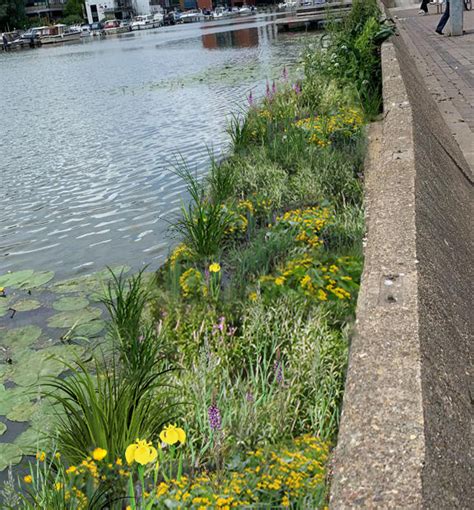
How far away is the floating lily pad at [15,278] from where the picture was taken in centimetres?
576

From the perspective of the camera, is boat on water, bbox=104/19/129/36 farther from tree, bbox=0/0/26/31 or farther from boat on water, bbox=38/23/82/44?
tree, bbox=0/0/26/31

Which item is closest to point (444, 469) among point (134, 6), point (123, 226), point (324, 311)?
point (324, 311)

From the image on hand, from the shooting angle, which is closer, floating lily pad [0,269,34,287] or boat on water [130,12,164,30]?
floating lily pad [0,269,34,287]

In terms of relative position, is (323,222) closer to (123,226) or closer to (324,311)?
(324,311)

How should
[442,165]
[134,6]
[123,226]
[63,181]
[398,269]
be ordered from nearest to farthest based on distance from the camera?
[398,269] → [442,165] → [123,226] → [63,181] → [134,6]

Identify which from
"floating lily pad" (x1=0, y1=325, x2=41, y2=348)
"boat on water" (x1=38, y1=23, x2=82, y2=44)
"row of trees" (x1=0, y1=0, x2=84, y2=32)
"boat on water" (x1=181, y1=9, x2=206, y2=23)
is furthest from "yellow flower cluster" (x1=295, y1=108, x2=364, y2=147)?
"boat on water" (x1=181, y1=9, x2=206, y2=23)

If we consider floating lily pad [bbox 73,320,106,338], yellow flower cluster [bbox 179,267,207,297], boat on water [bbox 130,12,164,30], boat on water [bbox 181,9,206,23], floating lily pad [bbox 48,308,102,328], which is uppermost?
yellow flower cluster [bbox 179,267,207,297]

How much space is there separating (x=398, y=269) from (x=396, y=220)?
0.56m

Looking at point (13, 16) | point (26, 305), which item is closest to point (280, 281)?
point (26, 305)

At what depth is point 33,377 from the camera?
405cm

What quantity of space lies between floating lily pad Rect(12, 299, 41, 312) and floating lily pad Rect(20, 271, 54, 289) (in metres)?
0.36

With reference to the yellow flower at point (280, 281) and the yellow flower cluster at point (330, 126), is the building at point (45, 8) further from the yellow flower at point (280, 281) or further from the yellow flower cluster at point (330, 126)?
the yellow flower at point (280, 281)

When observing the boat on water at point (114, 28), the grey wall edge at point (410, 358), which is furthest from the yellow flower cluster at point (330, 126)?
the boat on water at point (114, 28)

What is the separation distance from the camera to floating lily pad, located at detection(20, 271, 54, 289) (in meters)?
5.71
